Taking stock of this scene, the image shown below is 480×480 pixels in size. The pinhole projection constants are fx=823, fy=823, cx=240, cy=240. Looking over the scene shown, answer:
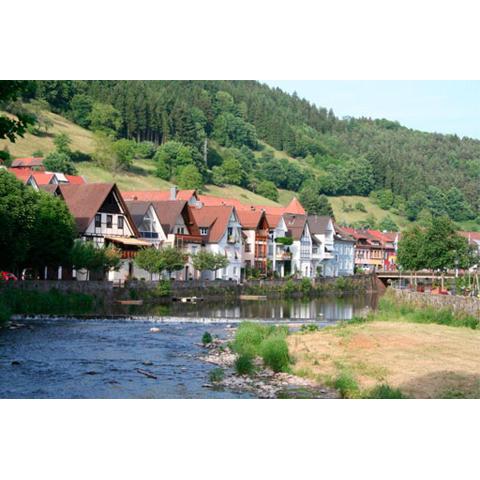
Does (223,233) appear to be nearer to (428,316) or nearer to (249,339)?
(428,316)

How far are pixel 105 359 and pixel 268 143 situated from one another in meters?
143

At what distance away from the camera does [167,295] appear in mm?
53500

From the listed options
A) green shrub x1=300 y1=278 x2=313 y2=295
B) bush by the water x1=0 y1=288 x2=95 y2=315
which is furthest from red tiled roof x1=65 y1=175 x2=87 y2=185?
bush by the water x1=0 y1=288 x2=95 y2=315

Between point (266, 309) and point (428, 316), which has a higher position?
point (428, 316)

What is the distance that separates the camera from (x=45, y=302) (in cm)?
4094

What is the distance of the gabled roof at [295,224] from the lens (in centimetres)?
8470

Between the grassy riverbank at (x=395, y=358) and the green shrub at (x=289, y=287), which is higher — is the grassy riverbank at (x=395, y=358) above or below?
below

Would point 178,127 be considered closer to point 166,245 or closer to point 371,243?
point 371,243

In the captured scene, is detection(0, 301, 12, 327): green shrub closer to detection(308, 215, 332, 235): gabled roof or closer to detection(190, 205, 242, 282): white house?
detection(190, 205, 242, 282): white house

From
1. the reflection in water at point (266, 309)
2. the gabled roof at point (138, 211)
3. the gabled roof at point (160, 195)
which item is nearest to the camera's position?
the reflection in water at point (266, 309)

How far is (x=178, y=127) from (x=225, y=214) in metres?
53.6

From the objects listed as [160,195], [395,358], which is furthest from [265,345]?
[160,195]

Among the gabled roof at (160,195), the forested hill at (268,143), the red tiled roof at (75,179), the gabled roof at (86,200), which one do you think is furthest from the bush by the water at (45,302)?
the forested hill at (268,143)

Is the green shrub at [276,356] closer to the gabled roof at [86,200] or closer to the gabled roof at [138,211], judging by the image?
the gabled roof at [86,200]
